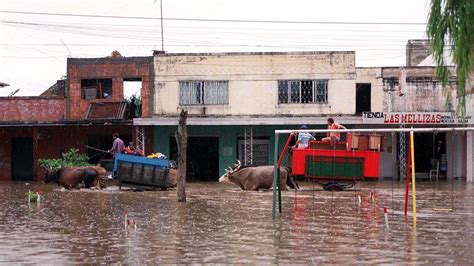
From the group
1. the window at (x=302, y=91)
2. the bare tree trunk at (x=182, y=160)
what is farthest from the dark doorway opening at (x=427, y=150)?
the bare tree trunk at (x=182, y=160)

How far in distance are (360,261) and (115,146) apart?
65.8 feet

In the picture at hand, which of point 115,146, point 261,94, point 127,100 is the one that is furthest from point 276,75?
point 115,146

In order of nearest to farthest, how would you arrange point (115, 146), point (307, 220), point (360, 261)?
point (360, 261) → point (307, 220) → point (115, 146)

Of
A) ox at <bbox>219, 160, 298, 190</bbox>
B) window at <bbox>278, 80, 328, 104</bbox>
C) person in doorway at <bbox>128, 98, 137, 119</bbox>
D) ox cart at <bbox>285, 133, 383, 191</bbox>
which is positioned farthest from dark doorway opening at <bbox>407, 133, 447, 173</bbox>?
ox cart at <bbox>285, 133, 383, 191</bbox>

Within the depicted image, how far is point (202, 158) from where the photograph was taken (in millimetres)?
41938

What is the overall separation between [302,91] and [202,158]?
241 inches

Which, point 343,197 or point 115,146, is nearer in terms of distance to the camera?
point 343,197

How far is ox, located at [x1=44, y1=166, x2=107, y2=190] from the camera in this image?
29594 mm

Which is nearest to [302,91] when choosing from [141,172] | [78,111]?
[78,111]

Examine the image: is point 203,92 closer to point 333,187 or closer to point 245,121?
point 245,121

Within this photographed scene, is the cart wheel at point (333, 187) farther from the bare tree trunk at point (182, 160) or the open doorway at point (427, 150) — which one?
the open doorway at point (427, 150)

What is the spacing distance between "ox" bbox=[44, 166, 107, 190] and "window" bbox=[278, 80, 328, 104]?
41.1 ft

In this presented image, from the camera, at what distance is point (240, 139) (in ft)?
134

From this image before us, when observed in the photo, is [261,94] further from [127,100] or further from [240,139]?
[127,100]
